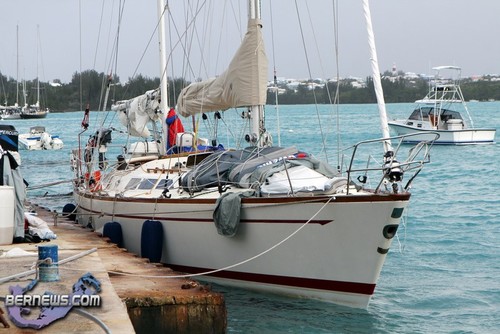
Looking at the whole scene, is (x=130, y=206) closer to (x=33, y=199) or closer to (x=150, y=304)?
(x=150, y=304)

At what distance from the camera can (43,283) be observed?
9992 mm

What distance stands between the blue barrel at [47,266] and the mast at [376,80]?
4.88m

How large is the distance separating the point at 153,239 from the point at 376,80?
4950 millimetres

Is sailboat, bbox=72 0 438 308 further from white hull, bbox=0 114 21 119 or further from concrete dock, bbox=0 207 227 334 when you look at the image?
white hull, bbox=0 114 21 119

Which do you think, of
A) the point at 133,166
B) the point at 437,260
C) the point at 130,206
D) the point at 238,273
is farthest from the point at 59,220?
the point at 437,260

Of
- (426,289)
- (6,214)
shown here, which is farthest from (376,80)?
(6,214)

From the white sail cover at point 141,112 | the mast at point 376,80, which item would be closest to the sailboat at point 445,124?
the white sail cover at point 141,112

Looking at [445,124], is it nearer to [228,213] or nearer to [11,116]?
[228,213]

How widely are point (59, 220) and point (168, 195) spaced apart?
5671mm

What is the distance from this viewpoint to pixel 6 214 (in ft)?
43.3

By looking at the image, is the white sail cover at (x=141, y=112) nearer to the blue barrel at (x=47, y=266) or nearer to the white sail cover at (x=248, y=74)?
the white sail cover at (x=248, y=74)

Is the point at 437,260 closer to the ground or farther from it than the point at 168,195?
closer to the ground

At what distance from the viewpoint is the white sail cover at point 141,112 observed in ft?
66.5

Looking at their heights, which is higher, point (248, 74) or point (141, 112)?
point (248, 74)
